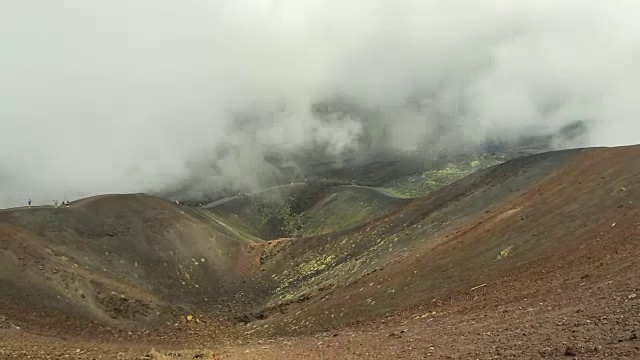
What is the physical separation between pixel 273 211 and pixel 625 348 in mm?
139319

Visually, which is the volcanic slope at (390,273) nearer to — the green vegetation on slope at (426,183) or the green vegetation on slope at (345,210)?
the green vegetation on slope at (345,210)

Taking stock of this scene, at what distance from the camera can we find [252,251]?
249 feet

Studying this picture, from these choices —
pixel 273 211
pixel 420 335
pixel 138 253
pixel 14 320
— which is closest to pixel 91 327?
pixel 14 320

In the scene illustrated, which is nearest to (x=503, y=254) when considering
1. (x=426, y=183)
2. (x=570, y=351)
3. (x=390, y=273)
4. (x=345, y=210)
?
(x=390, y=273)

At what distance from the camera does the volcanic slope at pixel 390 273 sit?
19719mm

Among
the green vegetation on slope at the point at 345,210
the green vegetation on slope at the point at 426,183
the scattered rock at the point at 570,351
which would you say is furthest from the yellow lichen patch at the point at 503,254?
the green vegetation on slope at the point at 426,183

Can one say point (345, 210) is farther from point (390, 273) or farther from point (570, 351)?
point (570, 351)

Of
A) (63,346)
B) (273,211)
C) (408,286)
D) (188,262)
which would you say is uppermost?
(273,211)

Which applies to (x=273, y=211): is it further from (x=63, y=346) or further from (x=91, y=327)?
(x=63, y=346)

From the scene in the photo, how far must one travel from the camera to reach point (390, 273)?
134 ft

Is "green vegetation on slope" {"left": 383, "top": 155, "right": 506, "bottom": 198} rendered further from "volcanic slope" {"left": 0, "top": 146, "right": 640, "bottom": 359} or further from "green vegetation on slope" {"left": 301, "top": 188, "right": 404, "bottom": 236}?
"volcanic slope" {"left": 0, "top": 146, "right": 640, "bottom": 359}

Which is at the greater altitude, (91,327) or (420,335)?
(91,327)

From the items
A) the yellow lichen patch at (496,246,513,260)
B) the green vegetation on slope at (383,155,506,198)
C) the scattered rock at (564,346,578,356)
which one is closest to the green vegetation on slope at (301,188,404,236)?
the green vegetation on slope at (383,155,506,198)

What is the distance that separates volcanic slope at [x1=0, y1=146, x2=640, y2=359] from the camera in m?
19.7
